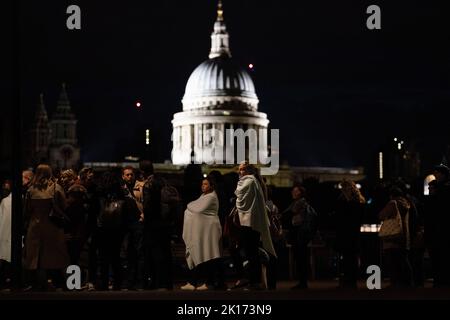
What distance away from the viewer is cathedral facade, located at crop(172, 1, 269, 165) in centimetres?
13775

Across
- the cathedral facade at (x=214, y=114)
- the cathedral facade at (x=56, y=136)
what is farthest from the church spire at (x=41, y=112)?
the cathedral facade at (x=214, y=114)

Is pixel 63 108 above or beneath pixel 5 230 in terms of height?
above

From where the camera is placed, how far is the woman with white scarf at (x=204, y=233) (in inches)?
727

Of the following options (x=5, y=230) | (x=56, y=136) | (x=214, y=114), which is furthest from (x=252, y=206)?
(x=56, y=136)

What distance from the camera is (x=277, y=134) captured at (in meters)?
144

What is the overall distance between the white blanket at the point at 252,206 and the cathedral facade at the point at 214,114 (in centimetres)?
11497

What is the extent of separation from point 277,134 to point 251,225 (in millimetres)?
125856

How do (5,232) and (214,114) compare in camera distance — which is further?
(214,114)

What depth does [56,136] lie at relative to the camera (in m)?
146

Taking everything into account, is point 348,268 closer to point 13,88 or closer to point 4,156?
point 13,88

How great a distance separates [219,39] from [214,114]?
19.2 metres

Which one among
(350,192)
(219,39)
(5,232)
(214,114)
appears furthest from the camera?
(219,39)

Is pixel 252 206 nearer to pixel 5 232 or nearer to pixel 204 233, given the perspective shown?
pixel 204 233

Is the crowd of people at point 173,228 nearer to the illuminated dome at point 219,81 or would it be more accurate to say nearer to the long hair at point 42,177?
the long hair at point 42,177
